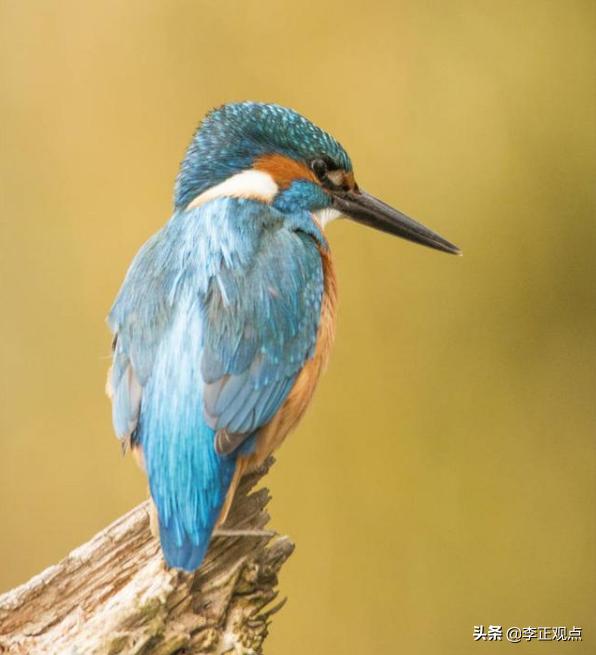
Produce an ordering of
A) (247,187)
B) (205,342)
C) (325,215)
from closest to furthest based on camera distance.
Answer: (205,342)
(247,187)
(325,215)

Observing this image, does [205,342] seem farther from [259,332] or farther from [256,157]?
[256,157]

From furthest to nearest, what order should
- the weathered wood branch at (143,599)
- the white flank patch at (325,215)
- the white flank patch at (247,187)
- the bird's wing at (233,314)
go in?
the white flank patch at (325,215) < the white flank patch at (247,187) < the bird's wing at (233,314) < the weathered wood branch at (143,599)

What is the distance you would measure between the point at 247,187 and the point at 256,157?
6cm

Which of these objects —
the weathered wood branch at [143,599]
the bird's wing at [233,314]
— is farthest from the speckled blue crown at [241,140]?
the weathered wood branch at [143,599]

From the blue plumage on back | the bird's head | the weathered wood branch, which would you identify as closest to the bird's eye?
the bird's head

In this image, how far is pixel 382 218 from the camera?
2.50m

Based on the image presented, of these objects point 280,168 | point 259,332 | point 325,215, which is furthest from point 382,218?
point 259,332

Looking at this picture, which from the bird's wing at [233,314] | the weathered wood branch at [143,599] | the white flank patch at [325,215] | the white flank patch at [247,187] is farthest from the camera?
the white flank patch at [325,215]

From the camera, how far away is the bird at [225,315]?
191 centimetres

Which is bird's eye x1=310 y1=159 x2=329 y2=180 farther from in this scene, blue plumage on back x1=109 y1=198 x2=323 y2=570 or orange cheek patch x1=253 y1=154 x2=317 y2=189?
blue plumage on back x1=109 y1=198 x2=323 y2=570

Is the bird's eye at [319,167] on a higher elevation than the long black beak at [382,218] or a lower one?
higher

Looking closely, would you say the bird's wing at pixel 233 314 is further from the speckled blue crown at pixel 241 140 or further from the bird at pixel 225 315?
the speckled blue crown at pixel 241 140

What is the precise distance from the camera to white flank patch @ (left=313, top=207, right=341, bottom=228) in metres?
2.40

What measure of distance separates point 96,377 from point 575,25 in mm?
1639
